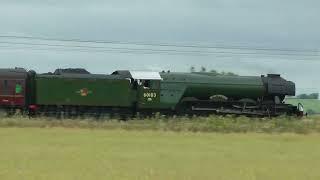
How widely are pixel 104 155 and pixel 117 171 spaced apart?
476cm

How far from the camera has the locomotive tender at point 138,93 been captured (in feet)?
145

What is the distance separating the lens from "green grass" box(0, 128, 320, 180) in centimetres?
1645

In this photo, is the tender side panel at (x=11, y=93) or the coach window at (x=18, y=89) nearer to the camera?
the tender side panel at (x=11, y=93)

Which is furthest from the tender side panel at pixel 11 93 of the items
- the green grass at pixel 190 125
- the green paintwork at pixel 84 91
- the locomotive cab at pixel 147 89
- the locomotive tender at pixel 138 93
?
the locomotive cab at pixel 147 89

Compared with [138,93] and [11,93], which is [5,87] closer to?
[11,93]

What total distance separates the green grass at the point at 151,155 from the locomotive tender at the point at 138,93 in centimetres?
1096

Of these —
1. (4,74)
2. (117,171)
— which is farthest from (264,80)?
(117,171)

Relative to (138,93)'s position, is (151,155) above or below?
below

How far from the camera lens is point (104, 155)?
21453 millimetres

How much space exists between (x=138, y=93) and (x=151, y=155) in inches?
920

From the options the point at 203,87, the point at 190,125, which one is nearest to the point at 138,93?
the point at 203,87

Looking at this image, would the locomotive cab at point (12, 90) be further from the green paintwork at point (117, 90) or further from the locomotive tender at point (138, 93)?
the green paintwork at point (117, 90)

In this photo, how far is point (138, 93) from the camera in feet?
148

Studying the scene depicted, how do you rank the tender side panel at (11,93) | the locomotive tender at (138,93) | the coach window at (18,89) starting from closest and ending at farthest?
the tender side panel at (11,93) → the coach window at (18,89) → the locomotive tender at (138,93)
